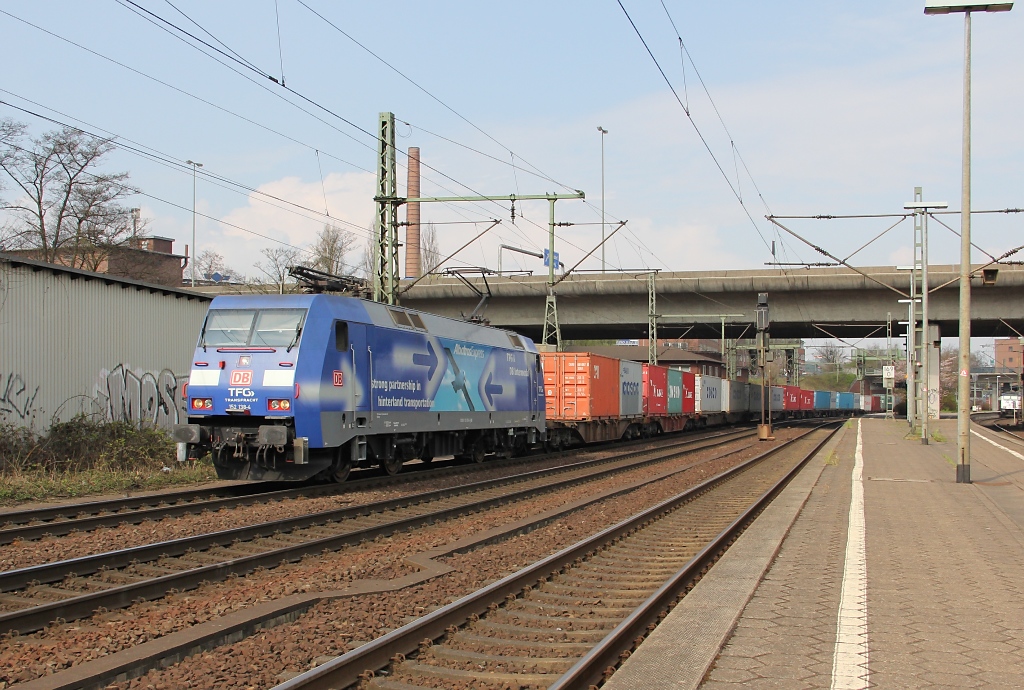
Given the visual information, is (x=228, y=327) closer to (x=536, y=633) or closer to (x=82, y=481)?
(x=82, y=481)

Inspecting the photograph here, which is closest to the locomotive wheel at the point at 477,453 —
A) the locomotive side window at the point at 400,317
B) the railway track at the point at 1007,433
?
the locomotive side window at the point at 400,317

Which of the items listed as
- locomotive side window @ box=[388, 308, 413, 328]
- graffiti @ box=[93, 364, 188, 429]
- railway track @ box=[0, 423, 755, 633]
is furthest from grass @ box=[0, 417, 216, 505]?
railway track @ box=[0, 423, 755, 633]

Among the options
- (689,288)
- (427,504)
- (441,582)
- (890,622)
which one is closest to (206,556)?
(441,582)

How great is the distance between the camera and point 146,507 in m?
13.2

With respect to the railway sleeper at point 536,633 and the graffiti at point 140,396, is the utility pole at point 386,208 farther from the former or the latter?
the railway sleeper at point 536,633

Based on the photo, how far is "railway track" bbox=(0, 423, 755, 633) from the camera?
728 centimetres

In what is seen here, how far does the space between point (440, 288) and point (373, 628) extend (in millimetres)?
42645

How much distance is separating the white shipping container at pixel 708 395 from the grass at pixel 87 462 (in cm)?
3219

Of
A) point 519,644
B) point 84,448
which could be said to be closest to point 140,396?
point 84,448

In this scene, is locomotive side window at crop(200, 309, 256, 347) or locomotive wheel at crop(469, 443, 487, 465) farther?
locomotive wheel at crop(469, 443, 487, 465)

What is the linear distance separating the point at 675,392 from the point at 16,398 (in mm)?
30270

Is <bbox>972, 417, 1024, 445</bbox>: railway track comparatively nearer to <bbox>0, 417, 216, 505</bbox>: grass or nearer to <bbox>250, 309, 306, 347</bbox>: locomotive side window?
<bbox>250, 309, 306, 347</bbox>: locomotive side window

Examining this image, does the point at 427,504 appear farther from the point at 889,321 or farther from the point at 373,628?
the point at 889,321

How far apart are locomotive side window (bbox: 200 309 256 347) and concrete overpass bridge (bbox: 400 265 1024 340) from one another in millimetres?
29547
